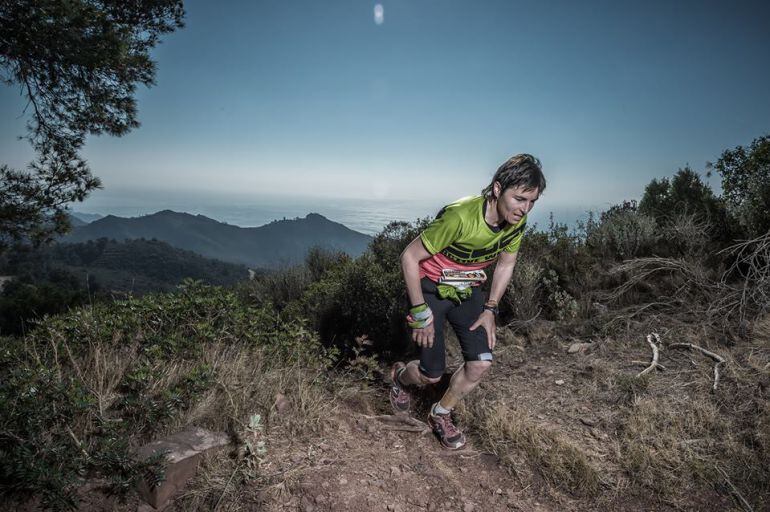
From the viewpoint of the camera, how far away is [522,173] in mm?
2611

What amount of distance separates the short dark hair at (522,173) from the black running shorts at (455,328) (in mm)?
945

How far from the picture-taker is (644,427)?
298 centimetres

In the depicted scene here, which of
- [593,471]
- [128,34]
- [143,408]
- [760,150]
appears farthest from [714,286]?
[128,34]

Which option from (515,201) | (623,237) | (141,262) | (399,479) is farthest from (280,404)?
(141,262)

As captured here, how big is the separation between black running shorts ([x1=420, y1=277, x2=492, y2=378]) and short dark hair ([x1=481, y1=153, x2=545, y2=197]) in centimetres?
95

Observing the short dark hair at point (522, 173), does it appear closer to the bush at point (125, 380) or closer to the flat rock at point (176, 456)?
the bush at point (125, 380)

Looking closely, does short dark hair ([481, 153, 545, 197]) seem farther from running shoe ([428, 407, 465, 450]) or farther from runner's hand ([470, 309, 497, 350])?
running shoe ([428, 407, 465, 450])

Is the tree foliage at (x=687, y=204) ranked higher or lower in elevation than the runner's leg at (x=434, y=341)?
higher

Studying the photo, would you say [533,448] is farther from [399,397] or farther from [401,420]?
[399,397]

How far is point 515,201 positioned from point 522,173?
0.61 ft

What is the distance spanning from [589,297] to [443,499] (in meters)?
3.88

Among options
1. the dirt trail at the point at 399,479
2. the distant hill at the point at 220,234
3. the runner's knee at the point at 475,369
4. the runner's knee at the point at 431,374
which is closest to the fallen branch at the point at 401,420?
the dirt trail at the point at 399,479

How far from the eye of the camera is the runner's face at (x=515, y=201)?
8.63 feet

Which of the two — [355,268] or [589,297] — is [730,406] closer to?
[589,297]
